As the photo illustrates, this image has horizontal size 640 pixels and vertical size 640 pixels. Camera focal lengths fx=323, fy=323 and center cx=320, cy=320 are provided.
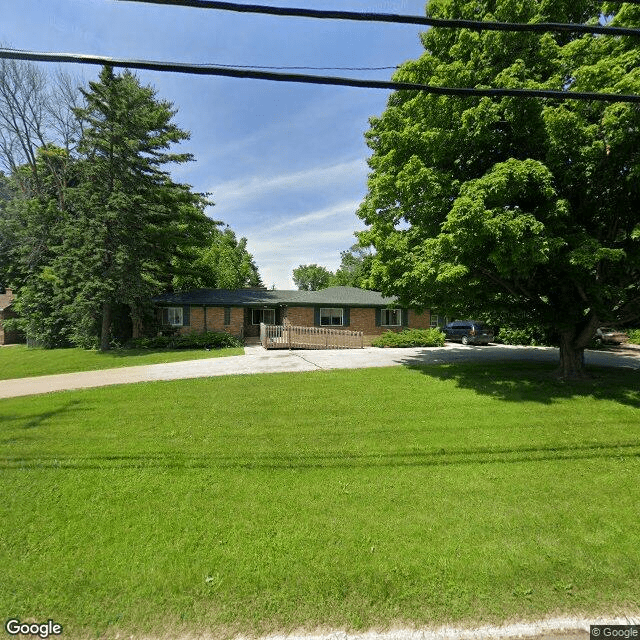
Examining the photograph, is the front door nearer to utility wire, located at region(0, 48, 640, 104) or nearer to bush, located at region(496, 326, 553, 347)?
bush, located at region(496, 326, 553, 347)

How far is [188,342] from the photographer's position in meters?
18.9

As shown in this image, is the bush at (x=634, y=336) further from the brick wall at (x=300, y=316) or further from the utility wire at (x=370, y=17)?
the utility wire at (x=370, y=17)

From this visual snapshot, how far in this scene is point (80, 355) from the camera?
55.3ft

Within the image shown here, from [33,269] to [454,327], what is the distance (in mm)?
29091

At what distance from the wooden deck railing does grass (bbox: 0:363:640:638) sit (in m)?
10.9

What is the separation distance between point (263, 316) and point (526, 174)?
762 inches

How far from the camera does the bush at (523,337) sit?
2086 cm

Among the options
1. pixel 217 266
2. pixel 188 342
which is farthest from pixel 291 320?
pixel 217 266

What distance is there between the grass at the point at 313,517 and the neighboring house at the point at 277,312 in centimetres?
1498

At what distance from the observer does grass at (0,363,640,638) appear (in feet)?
8.64

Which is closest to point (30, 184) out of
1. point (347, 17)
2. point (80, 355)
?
point (80, 355)

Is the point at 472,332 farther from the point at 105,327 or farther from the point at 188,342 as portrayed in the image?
the point at 105,327

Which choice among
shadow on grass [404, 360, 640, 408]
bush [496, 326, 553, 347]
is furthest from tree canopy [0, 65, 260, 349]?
bush [496, 326, 553, 347]

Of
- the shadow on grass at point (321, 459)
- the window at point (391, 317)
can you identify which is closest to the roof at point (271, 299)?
the window at point (391, 317)
